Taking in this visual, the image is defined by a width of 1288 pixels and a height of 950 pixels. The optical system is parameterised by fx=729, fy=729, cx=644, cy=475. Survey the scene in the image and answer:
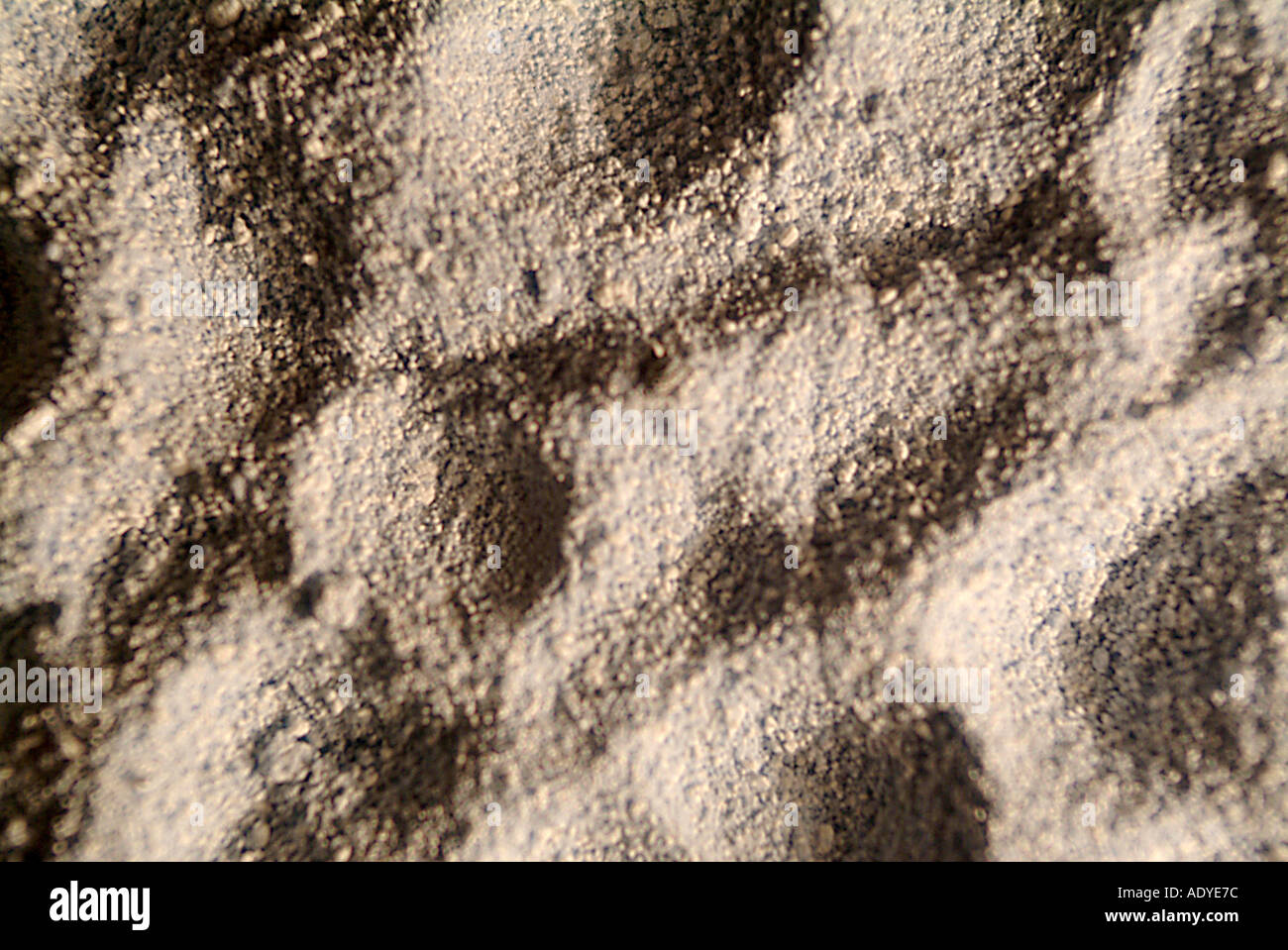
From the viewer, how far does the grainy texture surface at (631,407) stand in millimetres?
1748

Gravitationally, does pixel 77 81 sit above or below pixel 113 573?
above

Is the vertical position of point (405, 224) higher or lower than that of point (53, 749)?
higher

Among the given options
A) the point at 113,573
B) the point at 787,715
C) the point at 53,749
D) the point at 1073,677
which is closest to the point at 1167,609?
the point at 1073,677

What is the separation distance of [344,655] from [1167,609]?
2.01 metres

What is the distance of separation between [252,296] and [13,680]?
1.08 m

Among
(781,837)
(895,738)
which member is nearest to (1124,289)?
(895,738)

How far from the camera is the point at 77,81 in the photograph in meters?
1.80

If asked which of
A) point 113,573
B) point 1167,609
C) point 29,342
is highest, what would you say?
Result: point 29,342

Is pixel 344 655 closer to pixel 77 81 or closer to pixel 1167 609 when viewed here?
pixel 77 81

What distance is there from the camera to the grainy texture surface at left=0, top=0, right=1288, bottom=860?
1.75m

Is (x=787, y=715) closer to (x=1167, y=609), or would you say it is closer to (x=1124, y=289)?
(x=1167, y=609)

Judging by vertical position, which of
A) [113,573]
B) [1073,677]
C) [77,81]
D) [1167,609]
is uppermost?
[77,81]

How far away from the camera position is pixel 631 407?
5.95 feet

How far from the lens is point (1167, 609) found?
69.4 inches
